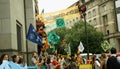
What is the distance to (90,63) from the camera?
19984 millimetres

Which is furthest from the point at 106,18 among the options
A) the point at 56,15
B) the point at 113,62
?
the point at 113,62

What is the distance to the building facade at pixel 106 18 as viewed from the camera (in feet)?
274

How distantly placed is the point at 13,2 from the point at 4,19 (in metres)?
1.48

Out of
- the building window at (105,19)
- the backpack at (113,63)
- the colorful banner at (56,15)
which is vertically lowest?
the backpack at (113,63)

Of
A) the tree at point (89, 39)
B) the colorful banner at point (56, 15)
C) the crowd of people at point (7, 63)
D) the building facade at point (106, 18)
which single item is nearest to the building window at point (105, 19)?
the building facade at point (106, 18)

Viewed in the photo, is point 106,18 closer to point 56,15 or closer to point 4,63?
point 56,15

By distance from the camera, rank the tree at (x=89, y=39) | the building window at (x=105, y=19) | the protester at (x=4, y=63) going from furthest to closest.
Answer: the building window at (x=105, y=19), the tree at (x=89, y=39), the protester at (x=4, y=63)

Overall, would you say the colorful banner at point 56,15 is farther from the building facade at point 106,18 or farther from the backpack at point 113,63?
the building facade at point 106,18

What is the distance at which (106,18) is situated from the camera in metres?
87.6

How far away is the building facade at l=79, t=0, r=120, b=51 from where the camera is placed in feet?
274

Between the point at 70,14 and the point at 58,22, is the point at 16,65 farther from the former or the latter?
the point at 70,14

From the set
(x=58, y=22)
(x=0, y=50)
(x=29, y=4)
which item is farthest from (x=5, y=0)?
(x=58, y=22)

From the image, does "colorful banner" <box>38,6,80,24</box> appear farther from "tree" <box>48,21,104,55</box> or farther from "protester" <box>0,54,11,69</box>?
"tree" <box>48,21,104,55</box>

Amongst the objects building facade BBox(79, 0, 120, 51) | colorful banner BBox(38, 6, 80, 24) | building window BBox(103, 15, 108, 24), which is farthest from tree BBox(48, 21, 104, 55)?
colorful banner BBox(38, 6, 80, 24)
